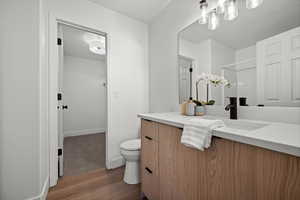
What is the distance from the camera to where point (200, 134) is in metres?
0.68

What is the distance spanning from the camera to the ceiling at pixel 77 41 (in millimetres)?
2523

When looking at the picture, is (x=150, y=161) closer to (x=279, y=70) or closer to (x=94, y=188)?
(x=94, y=188)

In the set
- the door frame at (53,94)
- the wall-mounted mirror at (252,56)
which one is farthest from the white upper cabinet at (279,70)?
the door frame at (53,94)

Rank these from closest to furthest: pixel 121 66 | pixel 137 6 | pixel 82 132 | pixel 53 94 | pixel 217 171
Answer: pixel 217 171 → pixel 53 94 → pixel 137 6 → pixel 121 66 → pixel 82 132

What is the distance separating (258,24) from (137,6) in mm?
1601

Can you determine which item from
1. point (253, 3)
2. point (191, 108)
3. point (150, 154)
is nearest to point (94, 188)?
point (150, 154)

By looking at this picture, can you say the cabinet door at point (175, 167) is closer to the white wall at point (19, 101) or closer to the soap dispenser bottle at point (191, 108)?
the soap dispenser bottle at point (191, 108)

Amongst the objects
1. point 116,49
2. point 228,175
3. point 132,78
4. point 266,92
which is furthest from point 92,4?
point 228,175

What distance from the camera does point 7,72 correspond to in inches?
43.0

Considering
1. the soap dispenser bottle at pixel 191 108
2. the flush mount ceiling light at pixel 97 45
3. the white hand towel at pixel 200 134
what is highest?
the flush mount ceiling light at pixel 97 45

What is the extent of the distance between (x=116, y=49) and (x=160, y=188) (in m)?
1.90

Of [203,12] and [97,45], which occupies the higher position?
[97,45]

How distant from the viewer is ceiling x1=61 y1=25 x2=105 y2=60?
252 centimetres

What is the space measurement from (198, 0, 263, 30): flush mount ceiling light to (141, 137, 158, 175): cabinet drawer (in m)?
1.31
